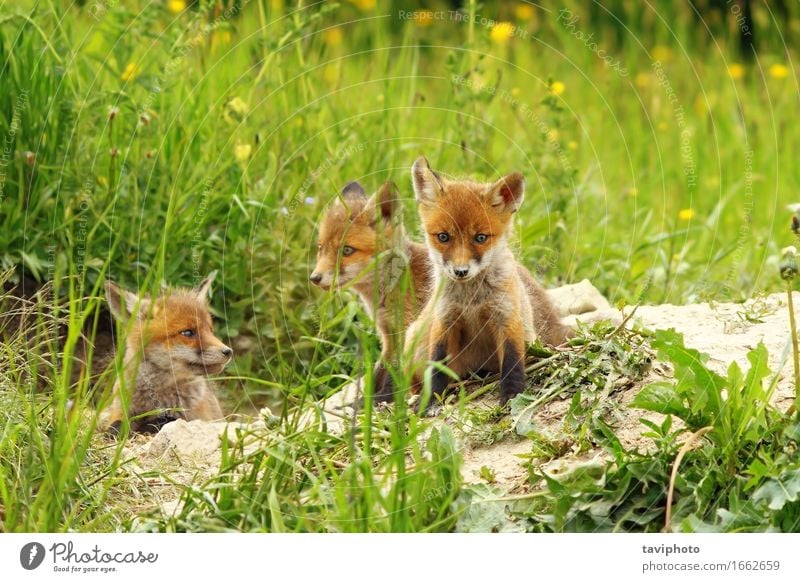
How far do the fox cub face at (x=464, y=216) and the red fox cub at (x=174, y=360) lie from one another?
1207mm

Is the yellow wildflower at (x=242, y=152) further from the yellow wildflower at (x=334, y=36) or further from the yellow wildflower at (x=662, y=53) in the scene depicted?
the yellow wildflower at (x=662, y=53)

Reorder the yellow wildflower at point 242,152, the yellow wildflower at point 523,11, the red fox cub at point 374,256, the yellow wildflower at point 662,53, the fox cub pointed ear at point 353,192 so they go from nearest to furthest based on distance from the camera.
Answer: the red fox cub at point 374,256
the fox cub pointed ear at point 353,192
the yellow wildflower at point 242,152
the yellow wildflower at point 523,11
the yellow wildflower at point 662,53

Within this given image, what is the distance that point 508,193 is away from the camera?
13.7ft

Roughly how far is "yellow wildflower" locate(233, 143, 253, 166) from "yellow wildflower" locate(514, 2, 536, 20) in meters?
2.75

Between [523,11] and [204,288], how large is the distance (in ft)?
12.1

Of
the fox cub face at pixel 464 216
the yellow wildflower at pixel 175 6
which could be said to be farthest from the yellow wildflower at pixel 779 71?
the fox cub face at pixel 464 216

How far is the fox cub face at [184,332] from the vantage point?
4938 mm

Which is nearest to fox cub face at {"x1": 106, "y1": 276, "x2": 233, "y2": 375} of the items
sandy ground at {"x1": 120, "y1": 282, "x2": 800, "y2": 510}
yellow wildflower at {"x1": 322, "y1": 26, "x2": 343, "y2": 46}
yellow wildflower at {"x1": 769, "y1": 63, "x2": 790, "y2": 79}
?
sandy ground at {"x1": 120, "y1": 282, "x2": 800, "y2": 510}

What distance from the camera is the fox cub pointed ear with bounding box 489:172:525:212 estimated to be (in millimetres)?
4137

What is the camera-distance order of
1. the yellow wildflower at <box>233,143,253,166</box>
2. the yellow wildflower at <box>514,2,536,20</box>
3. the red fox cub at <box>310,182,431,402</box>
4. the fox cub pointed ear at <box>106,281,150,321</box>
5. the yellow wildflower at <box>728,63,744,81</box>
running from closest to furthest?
the red fox cub at <box>310,182,431,402</box>, the fox cub pointed ear at <box>106,281,150,321</box>, the yellow wildflower at <box>233,143,253,166</box>, the yellow wildflower at <box>514,2,536,20</box>, the yellow wildflower at <box>728,63,744,81</box>

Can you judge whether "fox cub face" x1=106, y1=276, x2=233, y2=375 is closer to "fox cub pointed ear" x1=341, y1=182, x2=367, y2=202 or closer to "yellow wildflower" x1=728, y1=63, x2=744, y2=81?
"fox cub pointed ear" x1=341, y1=182, x2=367, y2=202
